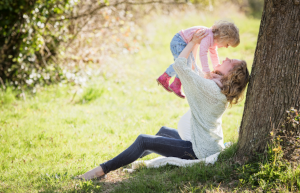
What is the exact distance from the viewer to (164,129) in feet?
10.9

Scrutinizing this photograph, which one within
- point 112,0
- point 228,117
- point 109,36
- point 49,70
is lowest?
point 228,117

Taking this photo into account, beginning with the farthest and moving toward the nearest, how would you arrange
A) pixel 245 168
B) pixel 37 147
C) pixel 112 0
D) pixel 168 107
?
pixel 112 0
pixel 168 107
pixel 37 147
pixel 245 168

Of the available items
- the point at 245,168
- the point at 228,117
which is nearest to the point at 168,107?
the point at 228,117

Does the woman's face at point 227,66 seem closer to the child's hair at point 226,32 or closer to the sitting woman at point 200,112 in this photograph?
the sitting woman at point 200,112

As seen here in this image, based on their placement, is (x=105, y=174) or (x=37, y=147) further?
(x=37, y=147)

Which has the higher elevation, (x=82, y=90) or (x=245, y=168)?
(x=82, y=90)

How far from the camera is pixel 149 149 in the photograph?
2.82 m

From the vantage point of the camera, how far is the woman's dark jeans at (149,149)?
279cm

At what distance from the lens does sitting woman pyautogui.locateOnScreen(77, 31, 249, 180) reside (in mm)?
2590

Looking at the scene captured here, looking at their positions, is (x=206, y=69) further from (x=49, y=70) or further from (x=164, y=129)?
(x=49, y=70)

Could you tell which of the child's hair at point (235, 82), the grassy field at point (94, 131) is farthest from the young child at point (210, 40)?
the grassy field at point (94, 131)

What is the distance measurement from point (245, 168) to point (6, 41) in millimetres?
5559

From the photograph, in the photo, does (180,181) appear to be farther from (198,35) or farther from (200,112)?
(198,35)

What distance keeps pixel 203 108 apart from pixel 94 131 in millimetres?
2184
